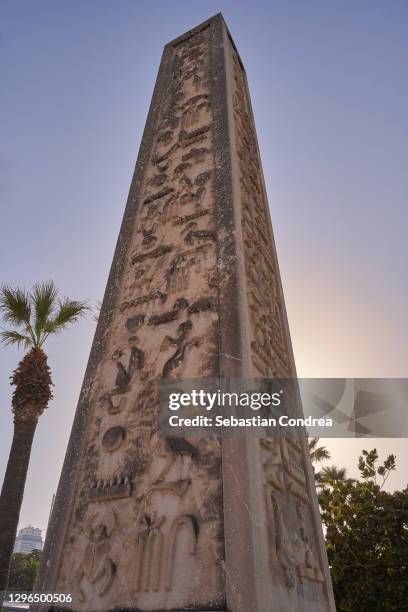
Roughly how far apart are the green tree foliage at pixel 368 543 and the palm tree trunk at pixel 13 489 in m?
6.84

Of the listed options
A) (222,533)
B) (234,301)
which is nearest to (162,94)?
(234,301)

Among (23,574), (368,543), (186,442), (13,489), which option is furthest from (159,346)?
(23,574)

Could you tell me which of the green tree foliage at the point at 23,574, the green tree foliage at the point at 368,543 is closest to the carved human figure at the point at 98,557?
the green tree foliage at the point at 368,543

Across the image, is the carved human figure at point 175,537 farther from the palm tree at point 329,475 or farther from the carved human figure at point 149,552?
the palm tree at point 329,475

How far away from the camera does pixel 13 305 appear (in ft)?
29.7

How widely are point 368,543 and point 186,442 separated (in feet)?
31.4

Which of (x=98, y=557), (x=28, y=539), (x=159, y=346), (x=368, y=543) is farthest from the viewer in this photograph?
(x=28, y=539)

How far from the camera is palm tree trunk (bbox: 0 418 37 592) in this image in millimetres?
6605

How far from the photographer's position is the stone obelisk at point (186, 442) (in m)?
2.42

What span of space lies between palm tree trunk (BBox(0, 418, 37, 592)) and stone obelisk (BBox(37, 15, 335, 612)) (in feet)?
14.3

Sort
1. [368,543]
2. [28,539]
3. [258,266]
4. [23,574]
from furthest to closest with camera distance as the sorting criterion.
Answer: [28,539] → [23,574] → [368,543] → [258,266]

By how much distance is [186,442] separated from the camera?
9.31ft

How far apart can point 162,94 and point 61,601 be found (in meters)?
5.49

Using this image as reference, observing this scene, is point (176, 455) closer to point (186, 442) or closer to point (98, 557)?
point (186, 442)
